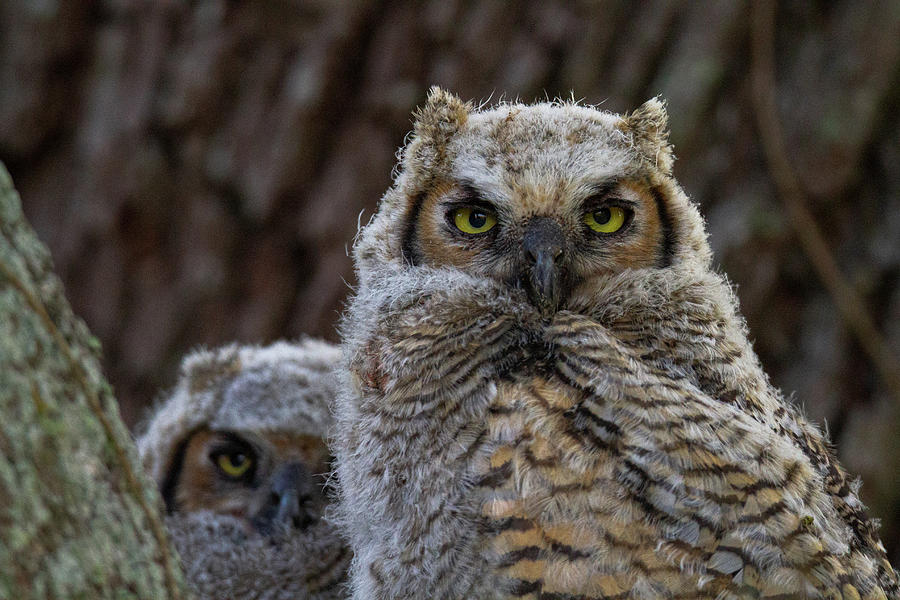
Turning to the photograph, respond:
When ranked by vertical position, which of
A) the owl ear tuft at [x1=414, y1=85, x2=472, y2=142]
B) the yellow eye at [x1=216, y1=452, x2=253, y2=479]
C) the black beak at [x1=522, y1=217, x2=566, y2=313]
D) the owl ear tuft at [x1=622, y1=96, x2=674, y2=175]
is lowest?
the black beak at [x1=522, y1=217, x2=566, y2=313]

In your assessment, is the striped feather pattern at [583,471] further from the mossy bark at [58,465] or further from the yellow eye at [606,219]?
the mossy bark at [58,465]

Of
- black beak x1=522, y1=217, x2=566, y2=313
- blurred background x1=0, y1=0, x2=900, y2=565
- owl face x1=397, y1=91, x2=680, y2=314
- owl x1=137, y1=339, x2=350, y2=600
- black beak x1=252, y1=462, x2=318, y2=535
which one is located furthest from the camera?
blurred background x1=0, y1=0, x2=900, y2=565

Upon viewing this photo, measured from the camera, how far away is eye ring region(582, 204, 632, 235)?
80.3 inches

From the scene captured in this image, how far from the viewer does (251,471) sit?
111 inches

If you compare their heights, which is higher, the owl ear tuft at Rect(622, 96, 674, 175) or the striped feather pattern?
the owl ear tuft at Rect(622, 96, 674, 175)

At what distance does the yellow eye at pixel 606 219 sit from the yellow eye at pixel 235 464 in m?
1.35

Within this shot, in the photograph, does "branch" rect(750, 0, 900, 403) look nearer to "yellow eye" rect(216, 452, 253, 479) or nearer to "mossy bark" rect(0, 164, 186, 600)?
"yellow eye" rect(216, 452, 253, 479)

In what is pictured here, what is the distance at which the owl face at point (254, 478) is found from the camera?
2.63 meters

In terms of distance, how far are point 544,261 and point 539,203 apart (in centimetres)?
17

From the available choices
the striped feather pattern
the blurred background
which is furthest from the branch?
the striped feather pattern

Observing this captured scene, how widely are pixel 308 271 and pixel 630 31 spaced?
1.67 meters

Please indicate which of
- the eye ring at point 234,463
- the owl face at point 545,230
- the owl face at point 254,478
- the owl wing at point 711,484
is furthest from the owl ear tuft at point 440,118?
the eye ring at point 234,463

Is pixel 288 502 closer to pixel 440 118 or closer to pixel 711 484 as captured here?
pixel 440 118

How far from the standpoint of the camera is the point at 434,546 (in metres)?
1.74
